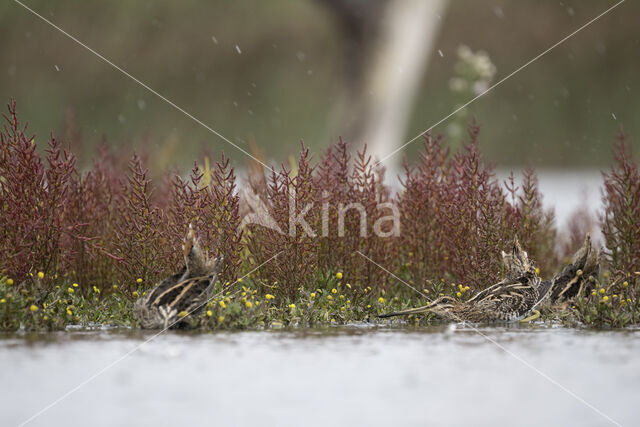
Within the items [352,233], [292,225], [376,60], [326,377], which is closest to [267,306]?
[292,225]

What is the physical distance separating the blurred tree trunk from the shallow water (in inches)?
283

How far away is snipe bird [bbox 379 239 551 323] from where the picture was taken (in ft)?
22.8

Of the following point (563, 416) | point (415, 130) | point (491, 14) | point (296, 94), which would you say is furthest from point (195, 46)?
point (563, 416)

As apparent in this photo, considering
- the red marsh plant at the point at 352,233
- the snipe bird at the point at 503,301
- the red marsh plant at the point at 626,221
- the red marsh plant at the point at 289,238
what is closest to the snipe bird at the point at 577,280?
the red marsh plant at the point at 626,221

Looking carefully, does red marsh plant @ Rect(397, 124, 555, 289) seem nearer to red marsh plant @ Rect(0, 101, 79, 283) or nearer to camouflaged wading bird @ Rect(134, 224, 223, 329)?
camouflaged wading bird @ Rect(134, 224, 223, 329)

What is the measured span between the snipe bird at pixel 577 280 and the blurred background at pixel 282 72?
19.5 metres

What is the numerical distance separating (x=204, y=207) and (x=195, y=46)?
24137 millimetres

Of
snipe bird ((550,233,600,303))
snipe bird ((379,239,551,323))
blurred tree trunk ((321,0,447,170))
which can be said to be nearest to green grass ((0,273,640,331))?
snipe bird ((550,233,600,303))

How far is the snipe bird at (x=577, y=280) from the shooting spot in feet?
24.0

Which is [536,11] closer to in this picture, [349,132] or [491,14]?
[491,14]

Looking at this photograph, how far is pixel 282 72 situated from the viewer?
31.2m

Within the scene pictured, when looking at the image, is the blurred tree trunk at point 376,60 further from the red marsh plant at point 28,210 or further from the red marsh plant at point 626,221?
the red marsh plant at point 28,210

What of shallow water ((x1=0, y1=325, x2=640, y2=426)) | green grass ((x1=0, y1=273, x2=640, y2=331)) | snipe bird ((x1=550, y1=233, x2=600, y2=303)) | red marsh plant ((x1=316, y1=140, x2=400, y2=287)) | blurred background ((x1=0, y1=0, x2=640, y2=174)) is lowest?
shallow water ((x1=0, y1=325, x2=640, y2=426))

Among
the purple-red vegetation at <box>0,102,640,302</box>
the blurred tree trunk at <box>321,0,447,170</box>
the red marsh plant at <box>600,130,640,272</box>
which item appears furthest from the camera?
the blurred tree trunk at <box>321,0,447,170</box>
